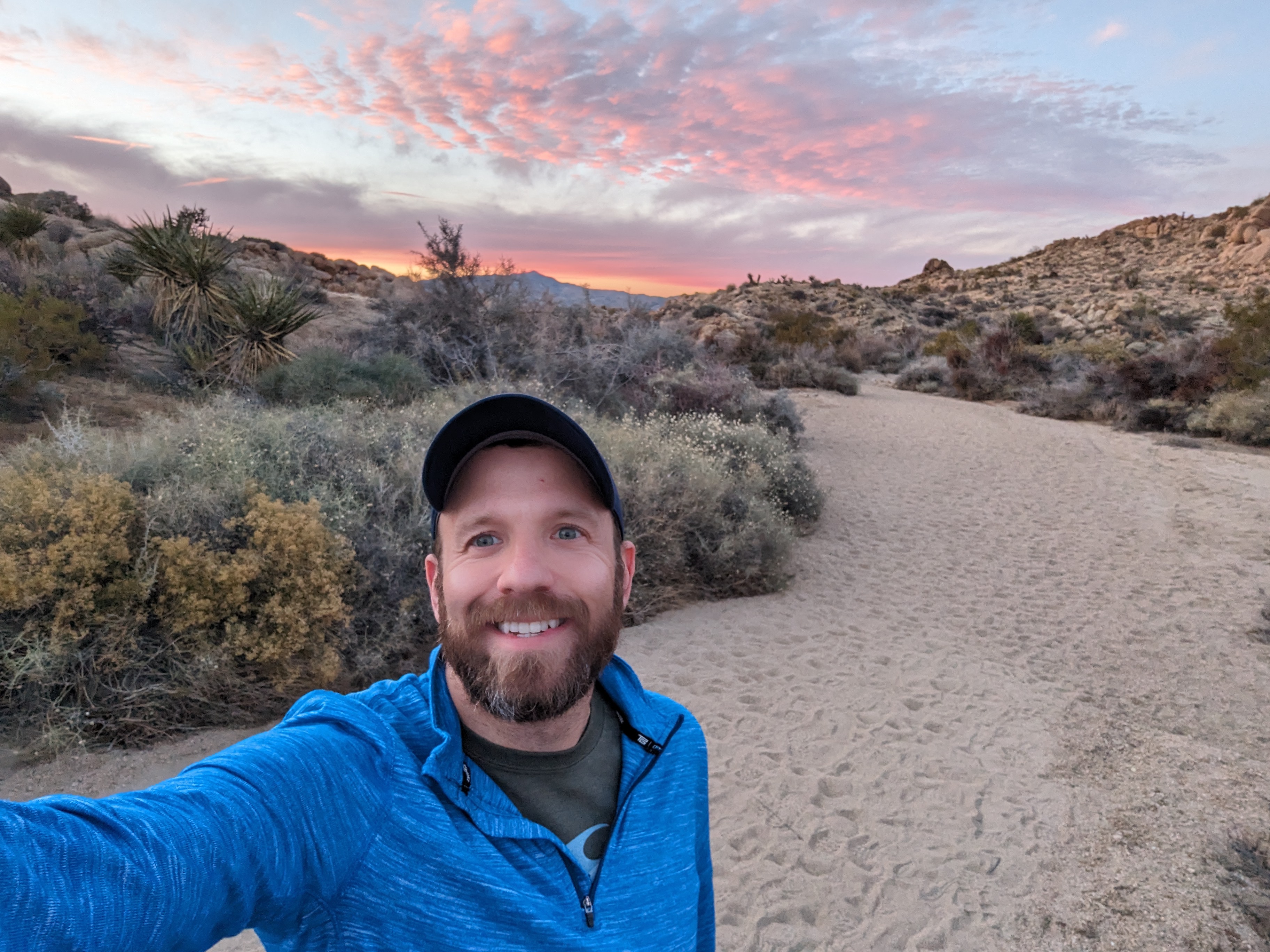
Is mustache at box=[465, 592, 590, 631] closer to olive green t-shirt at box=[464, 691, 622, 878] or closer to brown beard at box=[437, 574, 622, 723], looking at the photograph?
brown beard at box=[437, 574, 622, 723]

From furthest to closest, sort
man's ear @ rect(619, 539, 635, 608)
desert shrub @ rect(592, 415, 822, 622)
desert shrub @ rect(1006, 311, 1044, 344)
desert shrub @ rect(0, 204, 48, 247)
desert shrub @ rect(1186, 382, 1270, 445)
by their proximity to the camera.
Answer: desert shrub @ rect(1006, 311, 1044, 344) → desert shrub @ rect(0, 204, 48, 247) → desert shrub @ rect(1186, 382, 1270, 445) → desert shrub @ rect(592, 415, 822, 622) → man's ear @ rect(619, 539, 635, 608)

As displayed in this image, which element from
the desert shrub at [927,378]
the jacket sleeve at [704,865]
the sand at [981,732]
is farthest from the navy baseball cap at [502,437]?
the desert shrub at [927,378]

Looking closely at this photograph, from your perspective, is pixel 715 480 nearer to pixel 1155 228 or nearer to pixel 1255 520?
pixel 1255 520

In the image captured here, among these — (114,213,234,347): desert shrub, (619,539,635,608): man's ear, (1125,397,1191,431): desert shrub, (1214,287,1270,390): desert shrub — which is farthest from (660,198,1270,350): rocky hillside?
(619,539,635,608): man's ear

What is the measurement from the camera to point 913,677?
19.0 ft

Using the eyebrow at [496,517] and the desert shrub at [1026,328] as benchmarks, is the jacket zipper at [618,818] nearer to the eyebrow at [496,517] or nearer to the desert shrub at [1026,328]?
the eyebrow at [496,517]

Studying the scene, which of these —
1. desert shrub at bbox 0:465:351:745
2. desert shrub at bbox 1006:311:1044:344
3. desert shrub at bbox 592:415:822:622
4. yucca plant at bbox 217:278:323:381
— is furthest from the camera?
desert shrub at bbox 1006:311:1044:344

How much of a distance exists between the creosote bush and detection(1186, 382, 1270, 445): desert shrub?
13.8 metres

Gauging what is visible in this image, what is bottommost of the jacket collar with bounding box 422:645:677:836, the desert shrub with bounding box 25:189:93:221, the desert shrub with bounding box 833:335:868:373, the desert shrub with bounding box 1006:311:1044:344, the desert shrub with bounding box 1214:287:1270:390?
the jacket collar with bounding box 422:645:677:836

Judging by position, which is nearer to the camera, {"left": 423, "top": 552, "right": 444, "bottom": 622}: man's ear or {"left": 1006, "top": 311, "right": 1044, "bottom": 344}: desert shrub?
{"left": 423, "top": 552, "right": 444, "bottom": 622}: man's ear

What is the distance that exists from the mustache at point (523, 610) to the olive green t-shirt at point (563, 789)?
0.20 m

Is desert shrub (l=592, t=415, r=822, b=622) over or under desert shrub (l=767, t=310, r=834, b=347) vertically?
under

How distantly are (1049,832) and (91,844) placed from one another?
15.4ft

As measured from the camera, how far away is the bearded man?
773mm
